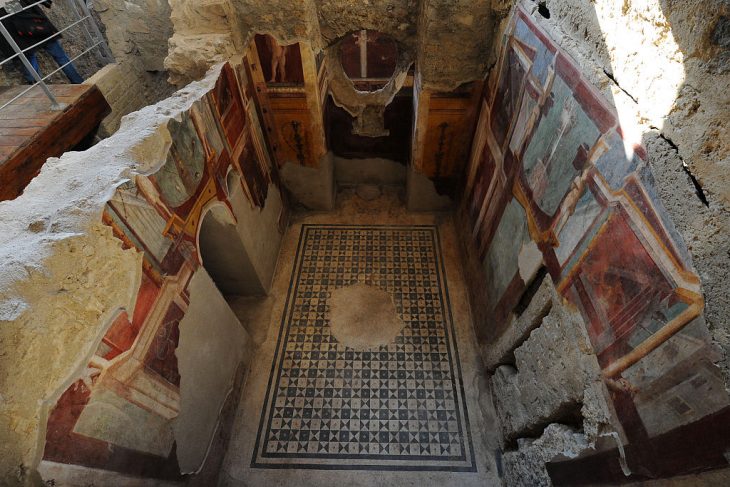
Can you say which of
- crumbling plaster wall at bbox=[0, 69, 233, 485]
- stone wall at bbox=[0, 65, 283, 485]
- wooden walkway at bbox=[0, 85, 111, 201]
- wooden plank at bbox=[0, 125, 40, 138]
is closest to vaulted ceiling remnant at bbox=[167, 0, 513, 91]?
stone wall at bbox=[0, 65, 283, 485]

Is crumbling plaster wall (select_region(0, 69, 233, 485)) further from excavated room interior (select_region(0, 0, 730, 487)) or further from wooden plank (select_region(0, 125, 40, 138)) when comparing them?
wooden plank (select_region(0, 125, 40, 138))

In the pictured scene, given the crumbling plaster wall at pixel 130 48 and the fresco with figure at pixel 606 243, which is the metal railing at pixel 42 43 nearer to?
the crumbling plaster wall at pixel 130 48

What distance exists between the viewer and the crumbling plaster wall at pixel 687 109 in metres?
1.05

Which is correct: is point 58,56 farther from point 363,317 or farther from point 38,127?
point 363,317

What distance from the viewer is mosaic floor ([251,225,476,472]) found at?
9.34 ft

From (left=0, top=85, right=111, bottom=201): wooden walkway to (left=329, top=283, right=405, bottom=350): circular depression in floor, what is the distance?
2.49 meters

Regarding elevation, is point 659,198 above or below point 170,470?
above

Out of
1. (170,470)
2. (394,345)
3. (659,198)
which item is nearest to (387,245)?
(394,345)

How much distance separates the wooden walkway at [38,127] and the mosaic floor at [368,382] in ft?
7.10

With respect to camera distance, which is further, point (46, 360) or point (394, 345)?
point (394, 345)

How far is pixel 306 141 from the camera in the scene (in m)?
3.96

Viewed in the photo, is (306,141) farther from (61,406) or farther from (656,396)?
(656,396)

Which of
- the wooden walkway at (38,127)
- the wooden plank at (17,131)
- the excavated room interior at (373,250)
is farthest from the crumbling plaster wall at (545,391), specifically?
the wooden plank at (17,131)

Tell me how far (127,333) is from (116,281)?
Answer: 0.90 ft
